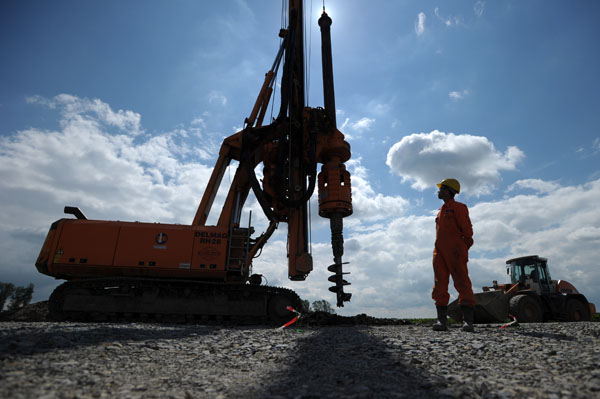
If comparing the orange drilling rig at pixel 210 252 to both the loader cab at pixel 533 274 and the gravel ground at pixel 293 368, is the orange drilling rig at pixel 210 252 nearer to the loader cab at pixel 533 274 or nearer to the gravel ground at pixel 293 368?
the gravel ground at pixel 293 368

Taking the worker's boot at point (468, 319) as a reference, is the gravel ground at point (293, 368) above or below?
below

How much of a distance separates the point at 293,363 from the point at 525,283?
1373 cm

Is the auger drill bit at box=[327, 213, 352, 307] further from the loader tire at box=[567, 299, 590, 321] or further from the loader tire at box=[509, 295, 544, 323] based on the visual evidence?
the loader tire at box=[567, 299, 590, 321]

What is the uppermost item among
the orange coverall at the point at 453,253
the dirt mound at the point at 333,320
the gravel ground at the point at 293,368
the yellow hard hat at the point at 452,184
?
the yellow hard hat at the point at 452,184

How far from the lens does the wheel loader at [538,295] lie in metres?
11.5

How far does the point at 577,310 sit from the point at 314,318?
11586 mm

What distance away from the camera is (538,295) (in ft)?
40.1

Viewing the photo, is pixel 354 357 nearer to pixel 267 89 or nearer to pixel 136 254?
pixel 136 254

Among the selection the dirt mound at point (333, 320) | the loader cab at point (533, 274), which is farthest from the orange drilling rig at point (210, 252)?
the loader cab at point (533, 274)

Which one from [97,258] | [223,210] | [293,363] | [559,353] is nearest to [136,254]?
[97,258]

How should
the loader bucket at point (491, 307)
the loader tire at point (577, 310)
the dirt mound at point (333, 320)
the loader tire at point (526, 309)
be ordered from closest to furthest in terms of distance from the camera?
1. the dirt mound at point (333, 320)
2. the loader bucket at point (491, 307)
3. the loader tire at point (526, 309)
4. the loader tire at point (577, 310)

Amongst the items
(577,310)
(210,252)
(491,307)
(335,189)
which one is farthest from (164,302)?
(577,310)

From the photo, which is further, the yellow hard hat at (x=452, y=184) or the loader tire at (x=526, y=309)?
the loader tire at (x=526, y=309)

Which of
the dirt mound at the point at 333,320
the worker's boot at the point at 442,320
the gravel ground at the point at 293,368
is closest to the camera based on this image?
the gravel ground at the point at 293,368
